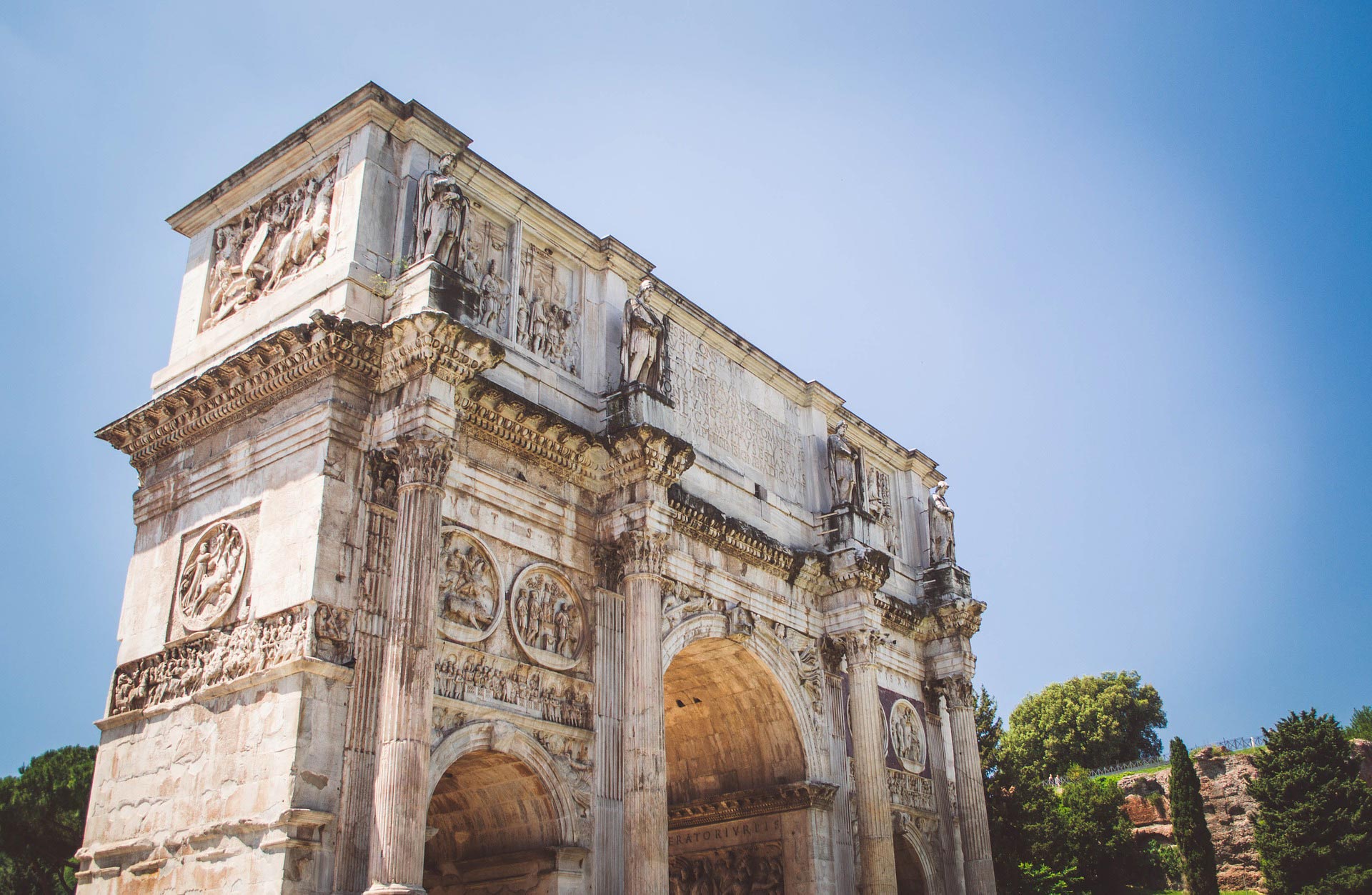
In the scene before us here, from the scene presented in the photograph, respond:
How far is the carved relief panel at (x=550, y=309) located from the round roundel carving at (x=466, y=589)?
3406 millimetres

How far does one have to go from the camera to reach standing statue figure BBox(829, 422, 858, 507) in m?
21.9

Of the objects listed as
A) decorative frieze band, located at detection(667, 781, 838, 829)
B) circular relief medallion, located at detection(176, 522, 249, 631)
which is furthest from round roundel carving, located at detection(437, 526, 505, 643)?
decorative frieze band, located at detection(667, 781, 838, 829)

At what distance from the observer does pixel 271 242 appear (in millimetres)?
16031

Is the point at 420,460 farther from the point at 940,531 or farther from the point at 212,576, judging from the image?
the point at 940,531

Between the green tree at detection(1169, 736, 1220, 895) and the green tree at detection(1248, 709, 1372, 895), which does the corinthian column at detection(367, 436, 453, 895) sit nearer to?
the green tree at detection(1248, 709, 1372, 895)

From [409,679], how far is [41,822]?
2846 centimetres

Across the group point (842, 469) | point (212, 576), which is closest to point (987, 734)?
point (842, 469)

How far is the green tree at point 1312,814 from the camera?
113ft

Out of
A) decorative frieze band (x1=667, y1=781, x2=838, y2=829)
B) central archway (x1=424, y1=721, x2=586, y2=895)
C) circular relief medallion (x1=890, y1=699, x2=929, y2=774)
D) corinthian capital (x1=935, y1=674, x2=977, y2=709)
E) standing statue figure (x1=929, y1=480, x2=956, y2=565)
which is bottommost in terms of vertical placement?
central archway (x1=424, y1=721, x2=586, y2=895)

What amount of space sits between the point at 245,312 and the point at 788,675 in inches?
412

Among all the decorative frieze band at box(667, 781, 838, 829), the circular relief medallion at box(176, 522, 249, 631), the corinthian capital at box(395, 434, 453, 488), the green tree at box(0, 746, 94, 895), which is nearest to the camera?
the corinthian capital at box(395, 434, 453, 488)

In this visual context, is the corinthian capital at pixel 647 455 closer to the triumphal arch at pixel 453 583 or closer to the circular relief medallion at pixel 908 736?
the triumphal arch at pixel 453 583

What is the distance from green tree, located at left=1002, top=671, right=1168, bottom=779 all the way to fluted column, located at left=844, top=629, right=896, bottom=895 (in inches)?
1694

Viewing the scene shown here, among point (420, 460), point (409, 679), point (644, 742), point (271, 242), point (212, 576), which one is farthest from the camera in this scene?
point (271, 242)
